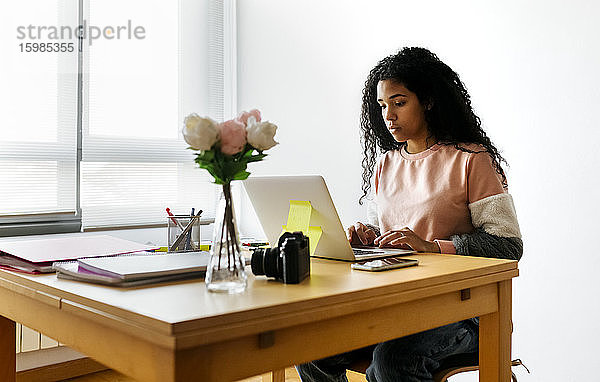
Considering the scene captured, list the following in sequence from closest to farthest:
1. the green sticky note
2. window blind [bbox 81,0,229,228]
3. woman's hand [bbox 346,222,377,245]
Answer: the green sticky note → woman's hand [bbox 346,222,377,245] → window blind [bbox 81,0,229,228]

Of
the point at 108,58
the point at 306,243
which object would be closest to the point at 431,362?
the point at 306,243

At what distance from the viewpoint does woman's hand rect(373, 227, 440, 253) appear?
160 cm

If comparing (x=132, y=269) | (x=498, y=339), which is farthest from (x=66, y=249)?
(x=498, y=339)

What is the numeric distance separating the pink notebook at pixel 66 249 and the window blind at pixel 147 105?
1.54 metres

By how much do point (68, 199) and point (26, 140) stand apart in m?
0.35

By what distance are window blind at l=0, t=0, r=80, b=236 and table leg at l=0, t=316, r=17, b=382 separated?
137 centimetres

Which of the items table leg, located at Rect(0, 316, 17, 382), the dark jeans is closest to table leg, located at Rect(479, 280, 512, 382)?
the dark jeans

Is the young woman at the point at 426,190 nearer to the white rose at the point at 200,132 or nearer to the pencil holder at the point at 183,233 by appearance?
the pencil holder at the point at 183,233

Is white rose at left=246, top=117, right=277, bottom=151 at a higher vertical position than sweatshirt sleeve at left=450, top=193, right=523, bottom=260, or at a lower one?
higher

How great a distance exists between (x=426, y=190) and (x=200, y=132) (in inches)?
40.8

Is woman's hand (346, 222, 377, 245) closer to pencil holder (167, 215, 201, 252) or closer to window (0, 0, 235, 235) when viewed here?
pencil holder (167, 215, 201, 252)

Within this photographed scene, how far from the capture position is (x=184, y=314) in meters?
0.85

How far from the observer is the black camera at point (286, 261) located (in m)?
1.10

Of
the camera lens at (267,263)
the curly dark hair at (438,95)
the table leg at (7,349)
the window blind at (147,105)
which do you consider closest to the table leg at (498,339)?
the camera lens at (267,263)
